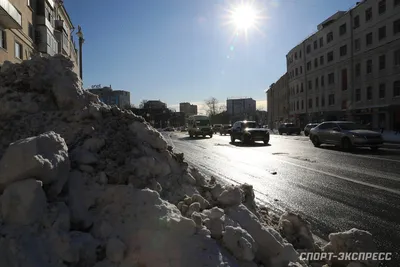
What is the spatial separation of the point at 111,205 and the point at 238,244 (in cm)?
118

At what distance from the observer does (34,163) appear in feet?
8.39

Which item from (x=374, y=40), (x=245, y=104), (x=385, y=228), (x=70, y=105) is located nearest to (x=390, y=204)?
(x=385, y=228)

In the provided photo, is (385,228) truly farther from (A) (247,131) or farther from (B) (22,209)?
(A) (247,131)

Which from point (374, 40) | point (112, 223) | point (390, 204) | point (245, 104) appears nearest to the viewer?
point (112, 223)

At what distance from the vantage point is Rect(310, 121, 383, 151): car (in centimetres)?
1608

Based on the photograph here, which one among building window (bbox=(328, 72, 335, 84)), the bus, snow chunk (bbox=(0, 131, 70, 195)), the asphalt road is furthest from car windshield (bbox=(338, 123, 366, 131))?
building window (bbox=(328, 72, 335, 84))

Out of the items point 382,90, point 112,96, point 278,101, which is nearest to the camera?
point 382,90

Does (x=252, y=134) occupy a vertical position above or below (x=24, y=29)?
below

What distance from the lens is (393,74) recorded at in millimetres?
36688

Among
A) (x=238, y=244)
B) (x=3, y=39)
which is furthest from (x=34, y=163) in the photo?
(x=3, y=39)

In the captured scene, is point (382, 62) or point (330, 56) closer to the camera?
point (382, 62)

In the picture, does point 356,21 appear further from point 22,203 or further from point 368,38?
point 22,203

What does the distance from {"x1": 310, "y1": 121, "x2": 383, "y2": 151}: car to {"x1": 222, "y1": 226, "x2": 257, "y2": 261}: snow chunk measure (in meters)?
15.4

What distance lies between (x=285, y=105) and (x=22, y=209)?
75419mm
